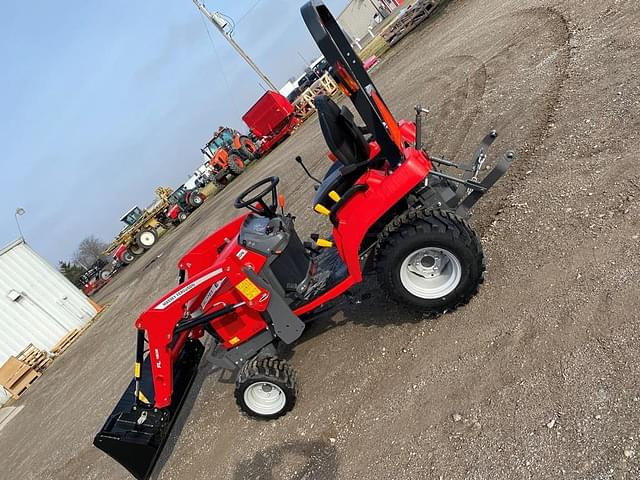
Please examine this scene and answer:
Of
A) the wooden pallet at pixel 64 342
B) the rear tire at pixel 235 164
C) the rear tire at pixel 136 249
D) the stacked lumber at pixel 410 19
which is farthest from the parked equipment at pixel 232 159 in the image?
the wooden pallet at pixel 64 342

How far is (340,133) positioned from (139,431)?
2829mm

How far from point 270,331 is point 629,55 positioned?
496cm

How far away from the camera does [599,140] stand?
14.0 ft

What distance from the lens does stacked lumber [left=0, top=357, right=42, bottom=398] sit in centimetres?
1167

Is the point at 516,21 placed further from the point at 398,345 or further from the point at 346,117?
the point at 398,345

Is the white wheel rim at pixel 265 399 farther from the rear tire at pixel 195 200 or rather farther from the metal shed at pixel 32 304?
the rear tire at pixel 195 200

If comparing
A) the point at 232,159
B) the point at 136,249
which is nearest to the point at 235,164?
the point at 232,159

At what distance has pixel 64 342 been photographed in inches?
530

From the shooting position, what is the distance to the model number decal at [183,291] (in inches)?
138

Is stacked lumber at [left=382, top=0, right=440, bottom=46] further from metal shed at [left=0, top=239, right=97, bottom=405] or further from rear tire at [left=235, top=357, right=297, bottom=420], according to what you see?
rear tire at [left=235, top=357, right=297, bottom=420]

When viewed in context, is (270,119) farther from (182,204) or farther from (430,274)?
(430,274)

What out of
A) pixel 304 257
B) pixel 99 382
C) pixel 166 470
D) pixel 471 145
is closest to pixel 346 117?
pixel 304 257

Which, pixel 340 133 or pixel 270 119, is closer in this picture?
pixel 340 133

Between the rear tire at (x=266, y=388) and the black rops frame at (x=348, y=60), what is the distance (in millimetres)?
1893
